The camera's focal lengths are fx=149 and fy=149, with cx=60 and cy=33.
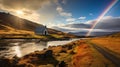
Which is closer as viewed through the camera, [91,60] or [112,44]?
[91,60]

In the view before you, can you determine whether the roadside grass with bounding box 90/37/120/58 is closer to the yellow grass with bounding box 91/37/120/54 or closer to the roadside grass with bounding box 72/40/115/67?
the yellow grass with bounding box 91/37/120/54

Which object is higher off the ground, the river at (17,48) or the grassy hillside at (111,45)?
the grassy hillside at (111,45)

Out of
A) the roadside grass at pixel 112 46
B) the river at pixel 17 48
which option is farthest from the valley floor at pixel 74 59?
the river at pixel 17 48

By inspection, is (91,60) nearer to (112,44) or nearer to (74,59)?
(74,59)

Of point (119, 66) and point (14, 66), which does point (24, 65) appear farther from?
point (119, 66)

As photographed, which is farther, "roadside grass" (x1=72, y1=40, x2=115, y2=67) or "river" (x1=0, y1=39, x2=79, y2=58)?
"river" (x1=0, y1=39, x2=79, y2=58)

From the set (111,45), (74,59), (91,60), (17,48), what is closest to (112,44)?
(111,45)

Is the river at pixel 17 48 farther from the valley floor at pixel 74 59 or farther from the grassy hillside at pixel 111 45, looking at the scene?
the grassy hillside at pixel 111 45

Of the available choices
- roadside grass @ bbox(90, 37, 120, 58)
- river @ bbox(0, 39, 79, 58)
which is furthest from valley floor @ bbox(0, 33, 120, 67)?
river @ bbox(0, 39, 79, 58)

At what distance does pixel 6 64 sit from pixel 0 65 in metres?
1.18

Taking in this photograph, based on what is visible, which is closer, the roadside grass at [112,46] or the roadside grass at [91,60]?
the roadside grass at [91,60]

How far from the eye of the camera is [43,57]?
38.1 m

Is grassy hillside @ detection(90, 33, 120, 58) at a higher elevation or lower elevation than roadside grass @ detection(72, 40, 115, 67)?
higher

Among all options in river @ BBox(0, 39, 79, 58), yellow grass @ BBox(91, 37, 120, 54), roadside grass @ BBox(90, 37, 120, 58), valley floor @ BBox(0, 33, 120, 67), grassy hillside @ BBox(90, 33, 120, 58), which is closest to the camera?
valley floor @ BBox(0, 33, 120, 67)
